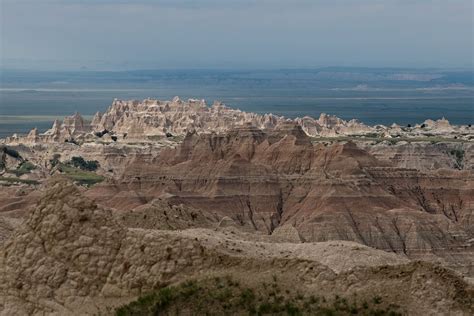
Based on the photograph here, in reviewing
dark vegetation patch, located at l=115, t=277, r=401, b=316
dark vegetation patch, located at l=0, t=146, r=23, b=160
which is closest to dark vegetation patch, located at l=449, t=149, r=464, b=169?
dark vegetation patch, located at l=0, t=146, r=23, b=160

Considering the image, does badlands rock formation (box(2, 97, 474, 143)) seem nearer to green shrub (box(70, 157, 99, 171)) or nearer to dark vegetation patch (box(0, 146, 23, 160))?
dark vegetation patch (box(0, 146, 23, 160))

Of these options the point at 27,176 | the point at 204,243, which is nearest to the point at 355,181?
the point at 27,176

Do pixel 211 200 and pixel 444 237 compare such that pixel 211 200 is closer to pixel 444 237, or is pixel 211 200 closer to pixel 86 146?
pixel 444 237

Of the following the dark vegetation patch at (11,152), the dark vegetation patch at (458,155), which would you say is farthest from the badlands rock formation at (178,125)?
the dark vegetation patch at (458,155)

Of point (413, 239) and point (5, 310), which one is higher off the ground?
point (5, 310)

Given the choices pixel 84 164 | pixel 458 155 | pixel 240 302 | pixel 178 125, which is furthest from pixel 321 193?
pixel 178 125

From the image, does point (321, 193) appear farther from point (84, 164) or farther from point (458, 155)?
point (458, 155)

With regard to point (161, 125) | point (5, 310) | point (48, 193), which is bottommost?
point (161, 125)
